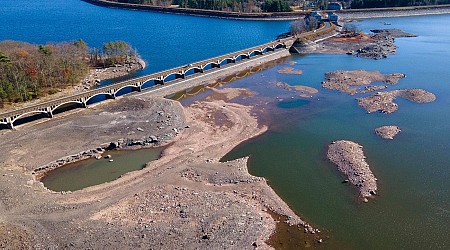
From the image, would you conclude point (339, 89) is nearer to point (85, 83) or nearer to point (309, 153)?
point (309, 153)

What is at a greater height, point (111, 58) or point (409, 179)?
point (111, 58)

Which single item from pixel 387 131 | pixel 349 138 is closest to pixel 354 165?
pixel 349 138

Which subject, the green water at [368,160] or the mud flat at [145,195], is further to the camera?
the green water at [368,160]

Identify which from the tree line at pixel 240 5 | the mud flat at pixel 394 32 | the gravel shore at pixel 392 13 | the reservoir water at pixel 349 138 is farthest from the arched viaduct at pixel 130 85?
the gravel shore at pixel 392 13

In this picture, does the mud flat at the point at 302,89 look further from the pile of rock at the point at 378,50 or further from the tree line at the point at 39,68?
the tree line at the point at 39,68

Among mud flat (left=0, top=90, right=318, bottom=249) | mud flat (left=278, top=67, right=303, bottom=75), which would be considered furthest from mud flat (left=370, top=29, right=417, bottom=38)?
mud flat (left=0, top=90, right=318, bottom=249)

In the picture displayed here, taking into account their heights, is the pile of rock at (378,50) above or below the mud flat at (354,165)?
above

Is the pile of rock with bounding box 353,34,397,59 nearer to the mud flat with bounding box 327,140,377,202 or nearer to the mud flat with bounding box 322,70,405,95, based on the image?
the mud flat with bounding box 322,70,405,95

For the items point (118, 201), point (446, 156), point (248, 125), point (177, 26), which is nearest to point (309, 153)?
point (248, 125)
